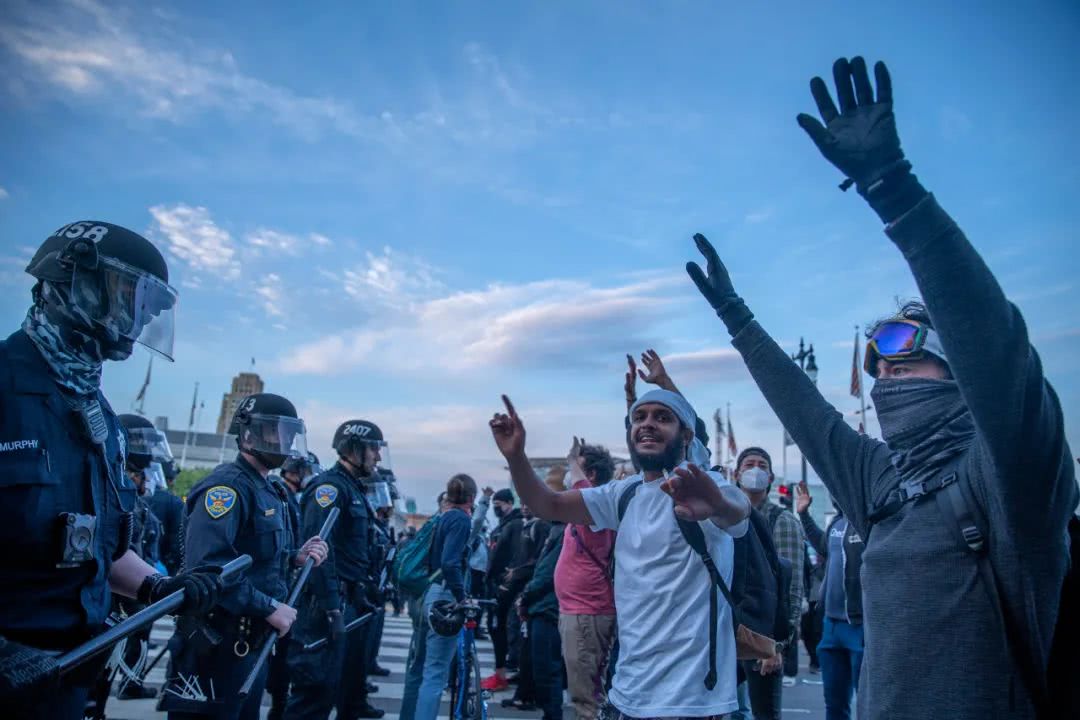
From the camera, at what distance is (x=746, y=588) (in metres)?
4.14

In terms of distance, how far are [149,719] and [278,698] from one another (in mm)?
1497

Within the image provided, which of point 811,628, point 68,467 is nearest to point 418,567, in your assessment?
point 68,467

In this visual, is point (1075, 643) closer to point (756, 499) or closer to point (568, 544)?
point (568, 544)

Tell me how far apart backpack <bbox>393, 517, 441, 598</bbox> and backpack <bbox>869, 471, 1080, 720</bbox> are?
574cm

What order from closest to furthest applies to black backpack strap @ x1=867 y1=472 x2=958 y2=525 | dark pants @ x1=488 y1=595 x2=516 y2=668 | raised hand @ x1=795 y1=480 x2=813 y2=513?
black backpack strap @ x1=867 y1=472 x2=958 y2=525, raised hand @ x1=795 y1=480 x2=813 y2=513, dark pants @ x1=488 y1=595 x2=516 y2=668

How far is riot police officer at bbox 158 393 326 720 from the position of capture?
4.13 meters

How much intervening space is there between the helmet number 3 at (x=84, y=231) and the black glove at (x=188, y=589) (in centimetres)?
150

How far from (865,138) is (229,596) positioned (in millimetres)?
3986

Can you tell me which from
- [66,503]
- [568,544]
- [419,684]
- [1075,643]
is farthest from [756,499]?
[66,503]

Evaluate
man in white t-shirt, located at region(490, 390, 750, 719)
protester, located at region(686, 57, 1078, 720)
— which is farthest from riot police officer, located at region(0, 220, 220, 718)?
protester, located at region(686, 57, 1078, 720)

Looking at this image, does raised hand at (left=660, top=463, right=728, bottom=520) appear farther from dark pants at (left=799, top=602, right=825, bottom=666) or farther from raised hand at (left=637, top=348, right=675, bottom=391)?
dark pants at (left=799, top=602, right=825, bottom=666)

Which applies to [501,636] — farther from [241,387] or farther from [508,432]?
[241,387]

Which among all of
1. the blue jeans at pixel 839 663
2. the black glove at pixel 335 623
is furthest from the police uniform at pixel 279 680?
the blue jeans at pixel 839 663

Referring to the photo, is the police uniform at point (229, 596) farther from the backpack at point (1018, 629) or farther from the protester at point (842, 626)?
the protester at point (842, 626)
